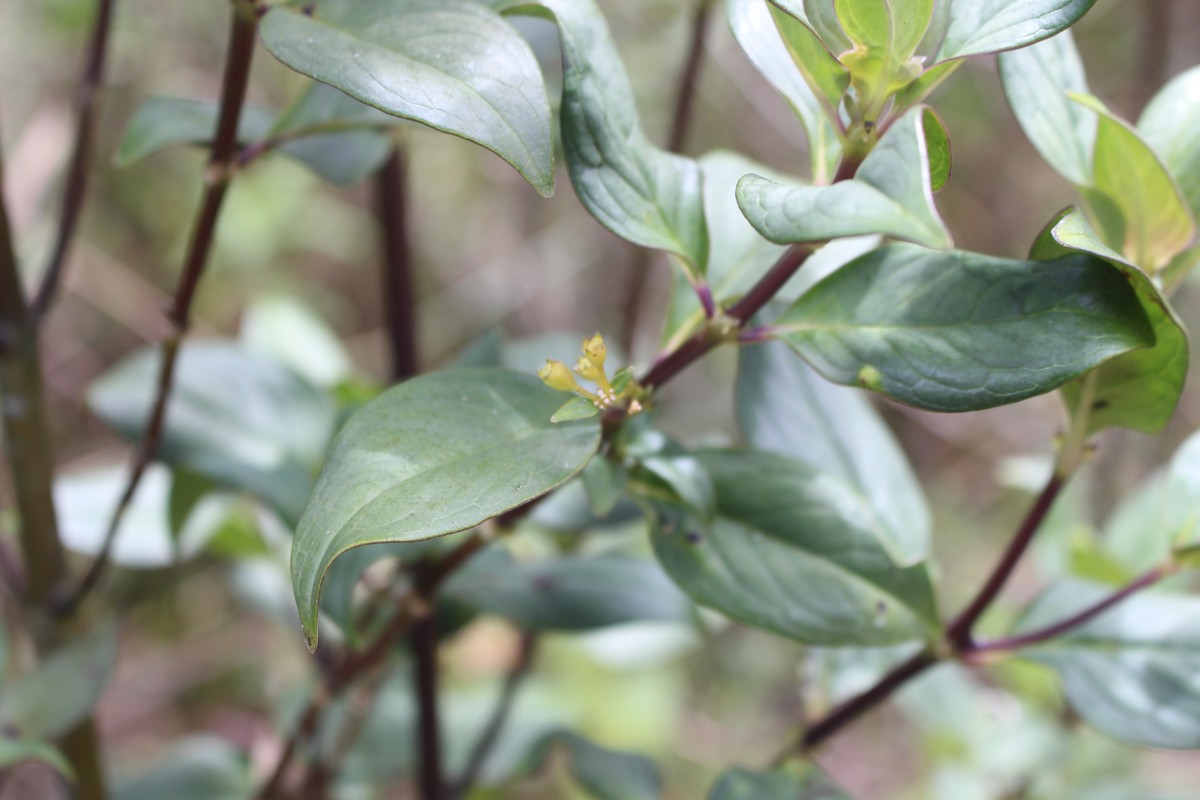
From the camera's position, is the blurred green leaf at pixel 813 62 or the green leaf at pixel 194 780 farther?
the green leaf at pixel 194 780

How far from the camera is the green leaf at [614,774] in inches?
23.4

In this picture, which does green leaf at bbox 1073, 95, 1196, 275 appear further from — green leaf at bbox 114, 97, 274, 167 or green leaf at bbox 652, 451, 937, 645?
green leaf at bbox 114, 97, 274, 167

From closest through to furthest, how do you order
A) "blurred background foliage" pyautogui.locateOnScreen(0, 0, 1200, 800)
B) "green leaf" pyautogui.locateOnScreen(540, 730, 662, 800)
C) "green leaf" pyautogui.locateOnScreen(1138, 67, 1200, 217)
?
"green leaf" pyautogui.locateOnScreen(1138, 67, 1200, 217) → "green leaf" pyautogui.locateOnScreen(540, 730, 662, 800) → "blurred background foliage" pyautogui.locateOnScreen(0, 0, 1200, 800)

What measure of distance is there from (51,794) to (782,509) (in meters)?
1.22

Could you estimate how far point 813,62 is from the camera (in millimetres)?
334

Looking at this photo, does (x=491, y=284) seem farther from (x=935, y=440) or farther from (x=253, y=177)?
(x=935, y=440)

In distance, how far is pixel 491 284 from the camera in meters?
2.02

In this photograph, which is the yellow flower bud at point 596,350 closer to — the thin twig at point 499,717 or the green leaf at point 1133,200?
the green leaf at point 1133,200

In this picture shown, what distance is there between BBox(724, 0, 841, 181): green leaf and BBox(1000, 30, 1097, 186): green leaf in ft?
0.24

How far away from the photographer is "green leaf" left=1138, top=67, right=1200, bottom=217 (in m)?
0.38

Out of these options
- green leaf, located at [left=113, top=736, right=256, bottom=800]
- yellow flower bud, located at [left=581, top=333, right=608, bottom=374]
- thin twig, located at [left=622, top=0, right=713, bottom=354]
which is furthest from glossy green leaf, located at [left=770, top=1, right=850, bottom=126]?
green leaf, located at [left=113, top=736, right=256, bottom=800]

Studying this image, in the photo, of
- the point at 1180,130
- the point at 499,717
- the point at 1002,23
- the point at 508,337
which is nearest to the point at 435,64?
the point at 1002,23

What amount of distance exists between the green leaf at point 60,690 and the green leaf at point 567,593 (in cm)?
17

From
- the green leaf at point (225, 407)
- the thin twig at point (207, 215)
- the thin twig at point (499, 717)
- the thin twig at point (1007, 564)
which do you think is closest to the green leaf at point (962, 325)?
the thin twig at point (1007, 564)
